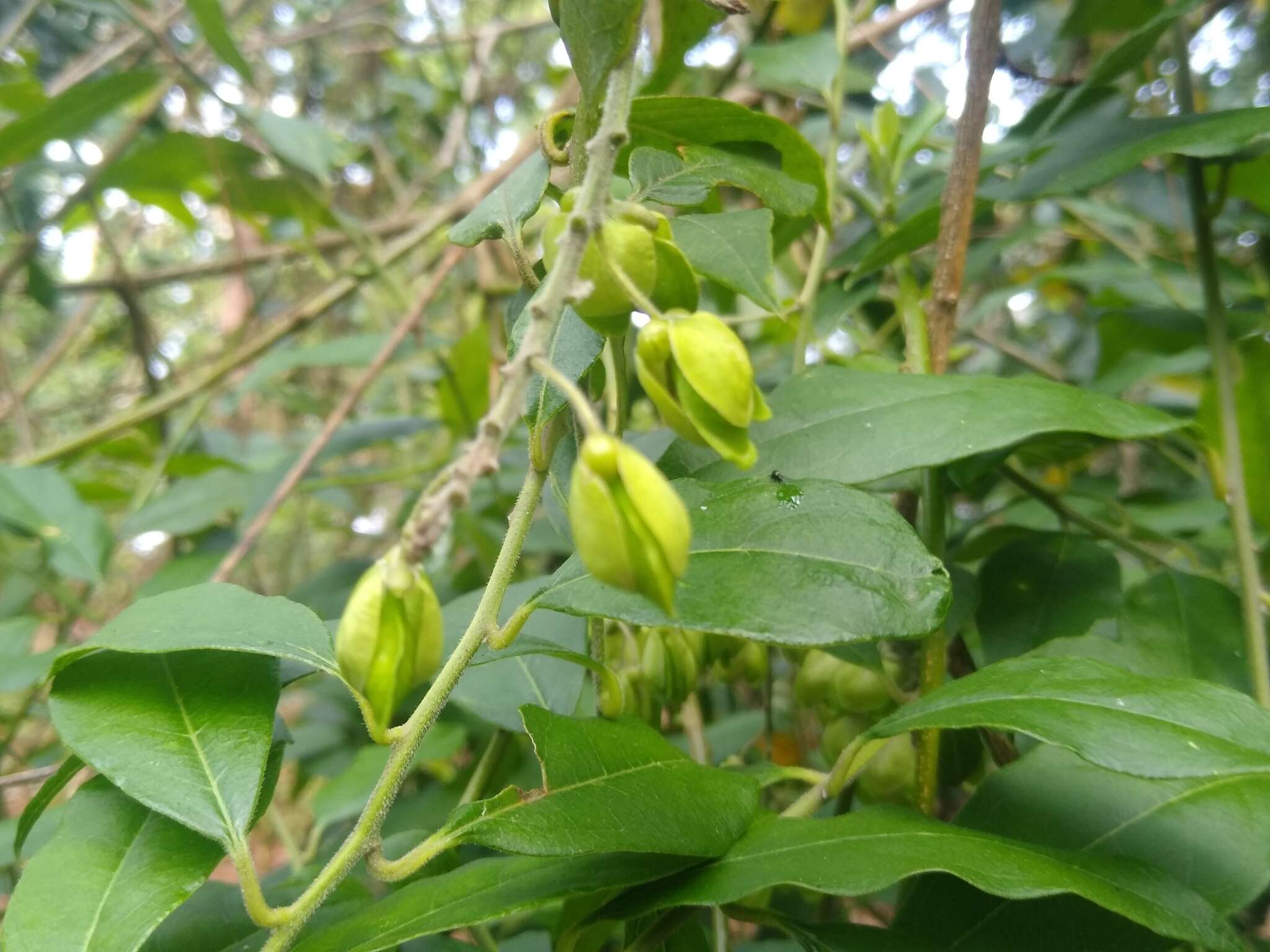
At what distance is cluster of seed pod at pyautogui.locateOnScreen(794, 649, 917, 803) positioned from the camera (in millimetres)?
601

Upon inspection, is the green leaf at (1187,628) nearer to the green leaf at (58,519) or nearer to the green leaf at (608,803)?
the green leaf at (608,803)

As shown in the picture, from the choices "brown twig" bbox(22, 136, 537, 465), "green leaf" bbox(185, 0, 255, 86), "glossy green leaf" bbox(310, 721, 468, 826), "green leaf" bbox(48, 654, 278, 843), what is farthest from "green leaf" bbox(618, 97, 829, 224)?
"brown twig" bbox(22, 136, 537, 465)

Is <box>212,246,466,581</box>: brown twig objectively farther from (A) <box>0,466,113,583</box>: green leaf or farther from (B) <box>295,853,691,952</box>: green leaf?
(B) <box>295,853,691,952</box>: green leaf

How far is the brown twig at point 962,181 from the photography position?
23.0 inches

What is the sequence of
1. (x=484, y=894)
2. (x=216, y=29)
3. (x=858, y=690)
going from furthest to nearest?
(x=216, y=29)
(x=858, y=690)
(x=484, y=894)

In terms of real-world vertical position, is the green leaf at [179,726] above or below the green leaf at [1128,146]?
below

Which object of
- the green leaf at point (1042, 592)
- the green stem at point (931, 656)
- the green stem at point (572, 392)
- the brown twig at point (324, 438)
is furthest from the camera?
the brown twig at point (324, 438)

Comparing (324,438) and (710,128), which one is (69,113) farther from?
(710,128)

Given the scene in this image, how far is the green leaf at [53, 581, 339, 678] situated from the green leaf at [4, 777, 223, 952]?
0.08 metres

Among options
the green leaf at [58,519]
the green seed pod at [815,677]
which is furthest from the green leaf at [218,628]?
the green leaf at [58,519]

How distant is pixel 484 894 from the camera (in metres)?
0.40

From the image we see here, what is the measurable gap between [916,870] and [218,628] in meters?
0.32

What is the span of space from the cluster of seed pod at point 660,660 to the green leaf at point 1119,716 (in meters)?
0.19

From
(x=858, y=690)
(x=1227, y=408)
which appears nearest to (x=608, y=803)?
(x=858, y=690)
